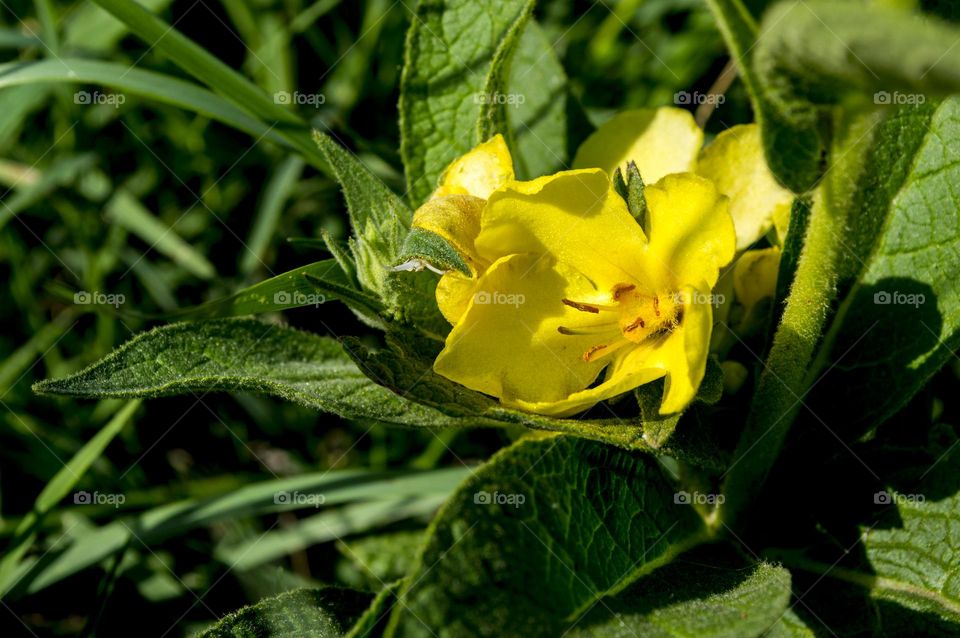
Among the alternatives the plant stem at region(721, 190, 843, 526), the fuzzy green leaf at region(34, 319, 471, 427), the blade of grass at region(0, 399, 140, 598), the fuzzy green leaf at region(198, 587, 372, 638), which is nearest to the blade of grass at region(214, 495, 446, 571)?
the blade of grass at region(0, 399, 140, 598)

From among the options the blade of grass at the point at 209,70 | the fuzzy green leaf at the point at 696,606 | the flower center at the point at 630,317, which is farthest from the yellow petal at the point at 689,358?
the blade of grass at the point at 209,70

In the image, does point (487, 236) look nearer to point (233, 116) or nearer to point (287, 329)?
point (287, 329)

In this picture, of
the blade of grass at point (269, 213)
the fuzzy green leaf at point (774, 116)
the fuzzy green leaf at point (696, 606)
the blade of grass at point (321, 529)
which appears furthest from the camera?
the blade of grass at point (269, 213)

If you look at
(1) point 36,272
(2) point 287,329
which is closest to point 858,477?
(2) point 287,329

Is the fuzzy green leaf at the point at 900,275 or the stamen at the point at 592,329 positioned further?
the fuzzy green leaf at the point at 900,275

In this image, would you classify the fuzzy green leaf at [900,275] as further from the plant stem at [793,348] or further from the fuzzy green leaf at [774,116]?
the fuzzy green leaf at [774,116]

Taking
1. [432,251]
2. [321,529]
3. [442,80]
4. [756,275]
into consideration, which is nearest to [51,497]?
[321,529]

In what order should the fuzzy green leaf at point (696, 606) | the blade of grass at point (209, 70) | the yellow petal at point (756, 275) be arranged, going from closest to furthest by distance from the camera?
1. the fuzzy green leaf at point (696, 606)
2. the yellow petal at point (756, 275)
3. the blade of grass at point (209, 70)

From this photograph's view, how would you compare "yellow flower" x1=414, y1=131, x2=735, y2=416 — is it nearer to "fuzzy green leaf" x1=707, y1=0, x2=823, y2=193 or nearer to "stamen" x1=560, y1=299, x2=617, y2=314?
"stamen" x1=560, y1=299, x2=617, y2=314
